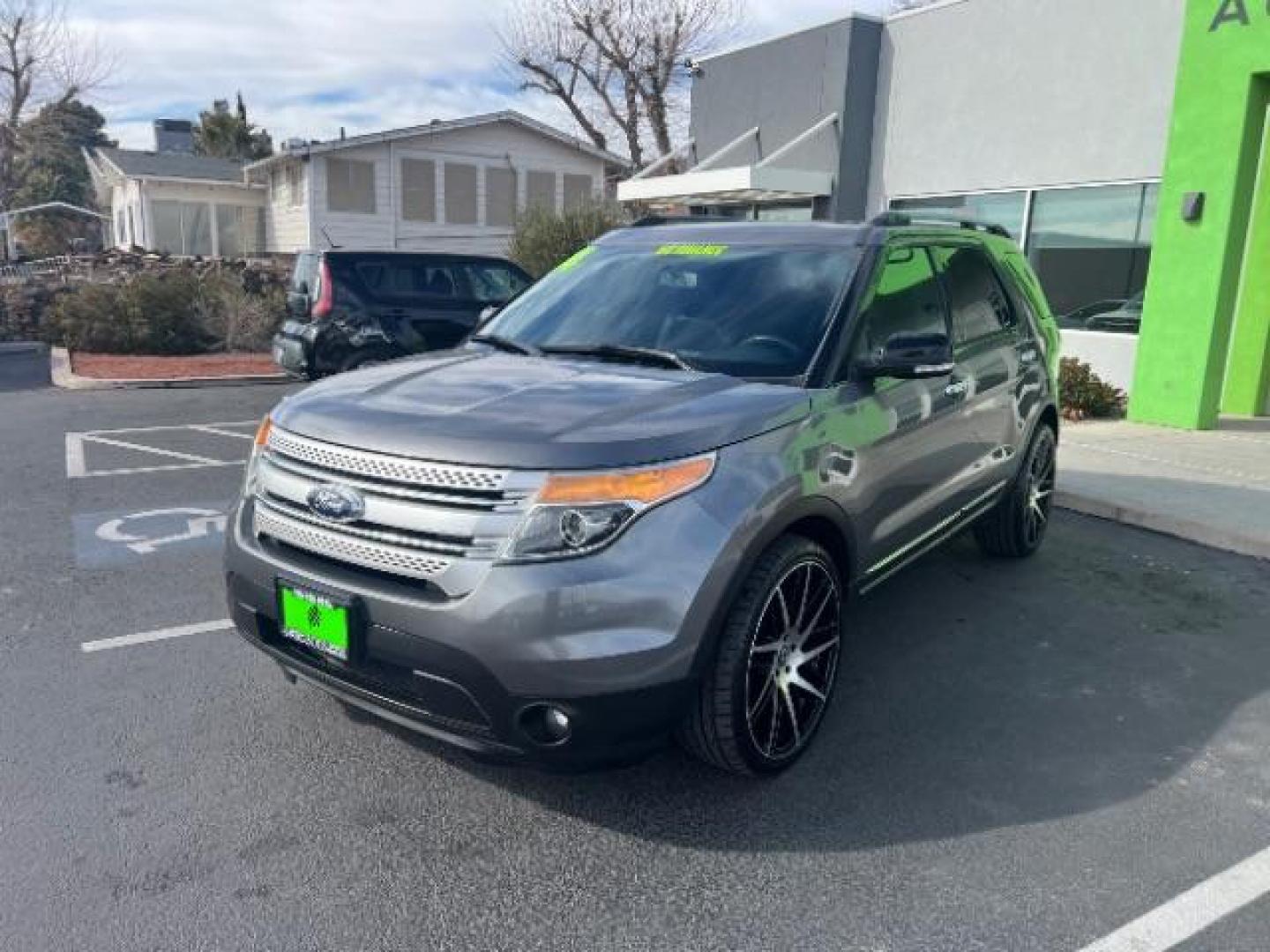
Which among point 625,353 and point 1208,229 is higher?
point 1208,229

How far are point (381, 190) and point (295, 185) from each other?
2.52 m

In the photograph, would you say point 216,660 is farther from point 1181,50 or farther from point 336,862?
point 1181,50

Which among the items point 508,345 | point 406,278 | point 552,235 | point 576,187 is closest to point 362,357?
point 406,278

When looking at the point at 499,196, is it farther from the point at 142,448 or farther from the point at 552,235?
the point at 142,448

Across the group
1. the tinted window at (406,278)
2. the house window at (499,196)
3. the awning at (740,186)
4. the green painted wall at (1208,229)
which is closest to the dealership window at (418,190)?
the house window at (499,196)

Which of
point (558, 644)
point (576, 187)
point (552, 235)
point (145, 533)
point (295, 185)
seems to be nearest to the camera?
point (558, 644)

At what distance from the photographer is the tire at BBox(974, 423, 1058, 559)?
5422mm

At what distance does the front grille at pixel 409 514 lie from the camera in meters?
2.66

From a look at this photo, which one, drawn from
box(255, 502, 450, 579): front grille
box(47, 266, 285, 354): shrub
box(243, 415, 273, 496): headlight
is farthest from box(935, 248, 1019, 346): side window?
box(47, 266, 285, 354): shrub

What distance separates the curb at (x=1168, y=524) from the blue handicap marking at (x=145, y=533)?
224 inches

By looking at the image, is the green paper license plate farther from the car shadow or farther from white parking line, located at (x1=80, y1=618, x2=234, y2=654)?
white parking line, located at (x1=80, y1=618, x2=234, y2=654)

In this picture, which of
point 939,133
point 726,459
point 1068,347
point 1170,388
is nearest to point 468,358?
point 726,459

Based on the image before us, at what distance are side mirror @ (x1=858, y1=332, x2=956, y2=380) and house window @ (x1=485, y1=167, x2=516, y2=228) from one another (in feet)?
80.2

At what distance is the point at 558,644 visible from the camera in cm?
259
